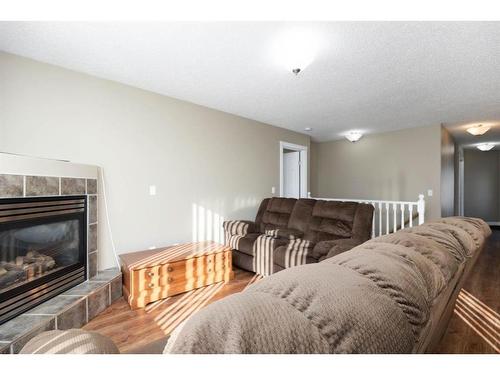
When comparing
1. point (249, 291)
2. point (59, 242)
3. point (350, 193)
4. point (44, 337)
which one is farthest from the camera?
point (350, 193)

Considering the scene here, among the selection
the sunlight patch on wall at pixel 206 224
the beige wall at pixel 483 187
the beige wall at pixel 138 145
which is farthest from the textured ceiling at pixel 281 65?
the beige wall at pixel 483 187

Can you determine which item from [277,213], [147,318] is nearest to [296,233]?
[277,213]

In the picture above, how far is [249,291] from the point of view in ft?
1.52

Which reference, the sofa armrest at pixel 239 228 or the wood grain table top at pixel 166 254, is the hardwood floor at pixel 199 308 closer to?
the wood grain table top at pixel 166 254

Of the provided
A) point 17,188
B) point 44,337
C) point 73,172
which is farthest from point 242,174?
point 44,337

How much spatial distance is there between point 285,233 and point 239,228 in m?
0.69

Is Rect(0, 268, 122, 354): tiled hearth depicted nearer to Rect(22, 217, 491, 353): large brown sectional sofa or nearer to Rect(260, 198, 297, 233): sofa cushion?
Rect(22, 217, 491, 353): large brown sectional sofa

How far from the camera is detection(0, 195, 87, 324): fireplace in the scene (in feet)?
6.06

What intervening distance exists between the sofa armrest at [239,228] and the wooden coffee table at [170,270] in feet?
1.93

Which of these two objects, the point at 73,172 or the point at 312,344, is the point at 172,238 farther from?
the point at 312,344

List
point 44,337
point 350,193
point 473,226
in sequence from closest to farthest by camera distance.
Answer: point 44,337, point 473,226, point 350,193

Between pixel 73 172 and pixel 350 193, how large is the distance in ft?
17.4

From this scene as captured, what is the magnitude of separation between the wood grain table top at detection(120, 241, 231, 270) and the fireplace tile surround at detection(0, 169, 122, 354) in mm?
245

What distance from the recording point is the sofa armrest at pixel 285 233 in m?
3.37
